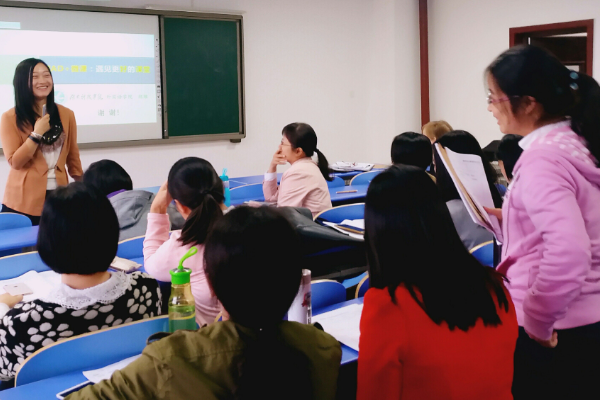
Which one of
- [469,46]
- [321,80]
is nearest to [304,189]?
[321,80]

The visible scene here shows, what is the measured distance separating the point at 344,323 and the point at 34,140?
2.48m

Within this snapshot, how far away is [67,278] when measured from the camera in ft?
5.25

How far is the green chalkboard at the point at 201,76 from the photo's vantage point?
246 inches

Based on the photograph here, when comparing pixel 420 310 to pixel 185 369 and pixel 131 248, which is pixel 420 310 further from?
pixel 131 248

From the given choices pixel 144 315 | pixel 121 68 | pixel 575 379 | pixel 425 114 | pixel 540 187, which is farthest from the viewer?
pixel 425 114

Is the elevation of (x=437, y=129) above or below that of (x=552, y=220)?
above

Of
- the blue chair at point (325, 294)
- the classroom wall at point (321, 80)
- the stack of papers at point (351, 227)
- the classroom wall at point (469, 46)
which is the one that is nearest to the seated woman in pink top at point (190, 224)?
the blue chair at point (325, 294)

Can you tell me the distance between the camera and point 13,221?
3391 mm

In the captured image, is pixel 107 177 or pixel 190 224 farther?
pixel 107 177

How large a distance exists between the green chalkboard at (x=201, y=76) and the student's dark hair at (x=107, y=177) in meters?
3.18

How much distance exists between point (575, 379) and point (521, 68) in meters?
0.81

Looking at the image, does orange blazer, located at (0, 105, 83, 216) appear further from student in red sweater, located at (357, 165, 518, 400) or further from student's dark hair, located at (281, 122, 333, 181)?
student in red sweater, located at (357, 165, 518, 400)

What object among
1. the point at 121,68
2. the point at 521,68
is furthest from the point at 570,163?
the point at 121,68

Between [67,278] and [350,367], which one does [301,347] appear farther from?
[67,278]
